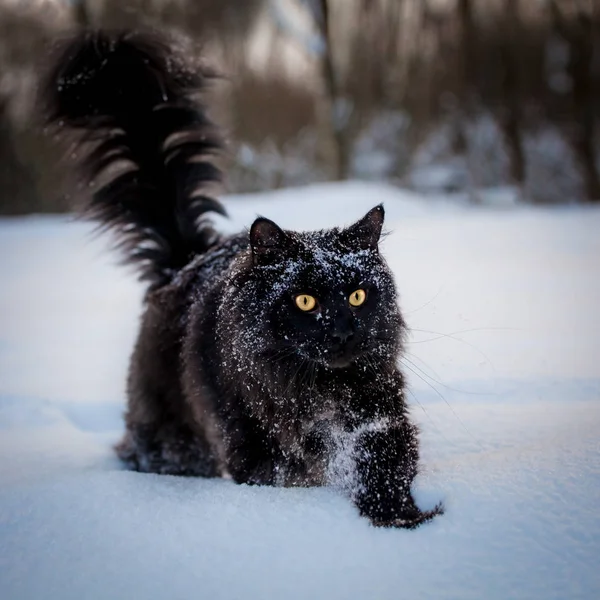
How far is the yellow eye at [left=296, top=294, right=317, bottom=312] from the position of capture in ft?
6.30

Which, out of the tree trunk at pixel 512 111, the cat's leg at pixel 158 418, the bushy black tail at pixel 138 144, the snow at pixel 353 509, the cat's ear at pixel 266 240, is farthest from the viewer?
the tree trunk at pixel 512 111

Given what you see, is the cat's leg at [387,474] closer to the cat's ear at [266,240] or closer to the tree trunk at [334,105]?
the cat's ear at [266,240]

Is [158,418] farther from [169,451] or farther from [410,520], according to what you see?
[410,520]

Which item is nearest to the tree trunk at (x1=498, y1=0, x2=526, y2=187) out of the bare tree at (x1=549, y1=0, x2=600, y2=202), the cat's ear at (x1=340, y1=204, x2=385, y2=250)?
the bare tree at (x1=549, y1=0, x2=600, y2=202)

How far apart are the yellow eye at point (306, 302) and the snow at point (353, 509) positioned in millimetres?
513

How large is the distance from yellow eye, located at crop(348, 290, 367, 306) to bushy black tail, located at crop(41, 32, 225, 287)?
1.31m

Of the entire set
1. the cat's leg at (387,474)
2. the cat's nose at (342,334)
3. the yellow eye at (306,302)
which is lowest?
the cat's leg at (387,474)

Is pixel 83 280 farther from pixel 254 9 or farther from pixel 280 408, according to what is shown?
pixel 254 9

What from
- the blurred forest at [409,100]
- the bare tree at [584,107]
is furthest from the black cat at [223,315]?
the bare tree at [584,107]

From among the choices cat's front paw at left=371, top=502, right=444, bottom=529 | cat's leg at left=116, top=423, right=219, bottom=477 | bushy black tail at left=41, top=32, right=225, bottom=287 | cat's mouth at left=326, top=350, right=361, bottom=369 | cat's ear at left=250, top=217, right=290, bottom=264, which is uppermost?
bushy black tail at left=41, top=32, right=225, bottom=287

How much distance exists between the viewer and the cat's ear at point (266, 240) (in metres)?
2.00

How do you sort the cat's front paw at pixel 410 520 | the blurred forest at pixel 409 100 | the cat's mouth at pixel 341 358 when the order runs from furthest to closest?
the blurred forest at pixel 409 100 < the cat's mouth at pixel 341 358 < the cat's front paw at pixel 410 520

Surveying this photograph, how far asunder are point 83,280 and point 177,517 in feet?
17.3

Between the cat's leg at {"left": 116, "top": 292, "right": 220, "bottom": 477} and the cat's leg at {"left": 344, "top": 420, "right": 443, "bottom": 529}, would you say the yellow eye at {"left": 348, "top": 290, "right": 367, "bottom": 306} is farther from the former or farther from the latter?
the cat's leg at {"left": 116, "top": 292, "right": 220, "bottom": 477}
